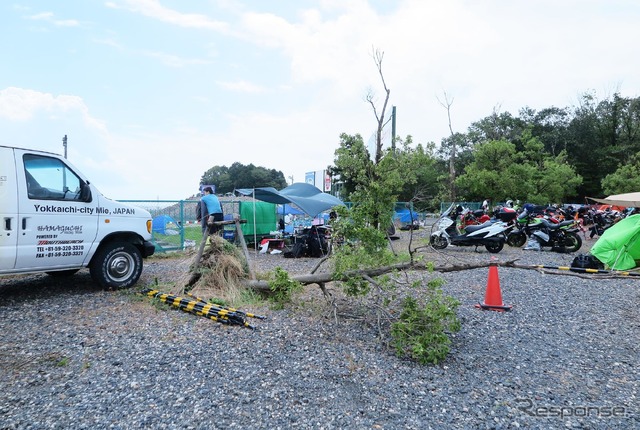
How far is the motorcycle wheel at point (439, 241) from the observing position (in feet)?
39.3

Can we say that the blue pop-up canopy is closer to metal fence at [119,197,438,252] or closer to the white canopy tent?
metal fence at [119,197,438,252]

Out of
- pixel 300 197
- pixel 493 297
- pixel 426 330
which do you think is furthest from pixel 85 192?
pixel 300 197

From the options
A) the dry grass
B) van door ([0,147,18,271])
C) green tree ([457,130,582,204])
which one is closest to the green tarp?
the dry grass

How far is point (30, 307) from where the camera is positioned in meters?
5.18

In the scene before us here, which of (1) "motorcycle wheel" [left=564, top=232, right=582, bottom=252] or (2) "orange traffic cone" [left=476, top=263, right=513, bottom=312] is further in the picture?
(1) "motorcycle wheel" [left=564, top=232, right=582, bottom=252]

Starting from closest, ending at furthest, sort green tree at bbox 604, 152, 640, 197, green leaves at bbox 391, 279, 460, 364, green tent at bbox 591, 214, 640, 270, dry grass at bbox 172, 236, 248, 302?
green leaves at bbox 391, 279, 460, 364
dry grass at bbox 172, 236, 248, 302
green tent at bbox 591, 214, 640, 270
green tree at bbox 604, 152, 640, 197

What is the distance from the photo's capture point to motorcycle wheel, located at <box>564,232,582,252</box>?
37.3ft

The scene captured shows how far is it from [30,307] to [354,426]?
186 inches

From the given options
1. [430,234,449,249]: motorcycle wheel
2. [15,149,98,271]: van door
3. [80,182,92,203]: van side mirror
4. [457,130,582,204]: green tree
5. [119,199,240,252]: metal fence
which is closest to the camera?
[15,149,98,271]: van door

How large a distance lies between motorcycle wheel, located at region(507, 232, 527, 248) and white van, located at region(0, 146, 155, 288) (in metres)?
10.7

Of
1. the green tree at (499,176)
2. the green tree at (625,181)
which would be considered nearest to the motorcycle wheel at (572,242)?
the green tree at (499,176)

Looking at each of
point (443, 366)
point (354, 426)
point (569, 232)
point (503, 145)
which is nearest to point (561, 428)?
point (443, 366)

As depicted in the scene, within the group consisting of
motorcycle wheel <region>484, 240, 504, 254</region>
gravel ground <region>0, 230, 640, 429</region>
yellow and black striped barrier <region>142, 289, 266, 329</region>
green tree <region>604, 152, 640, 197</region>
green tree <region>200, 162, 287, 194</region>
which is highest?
green tree <region>200, 162, 287, 194</region>

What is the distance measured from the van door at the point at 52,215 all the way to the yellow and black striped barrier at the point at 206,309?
4.14 ft
